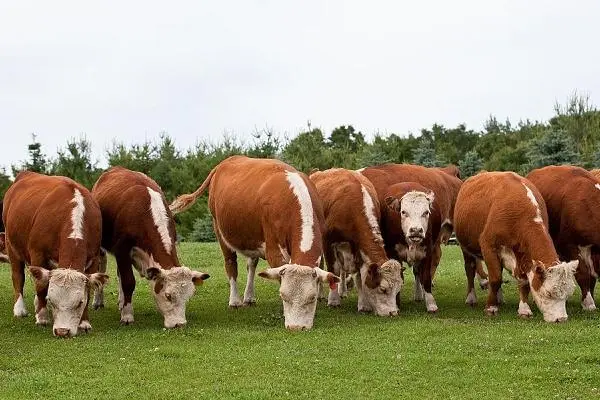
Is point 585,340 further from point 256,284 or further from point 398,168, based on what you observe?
point 256,284

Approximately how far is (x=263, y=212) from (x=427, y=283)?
3100 millimetres

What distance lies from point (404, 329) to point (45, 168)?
3059cm

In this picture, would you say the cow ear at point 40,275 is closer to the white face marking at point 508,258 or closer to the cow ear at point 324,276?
the cow ear at point 324,276

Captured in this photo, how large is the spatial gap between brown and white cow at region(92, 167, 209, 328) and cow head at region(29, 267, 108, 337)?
1.24 meters

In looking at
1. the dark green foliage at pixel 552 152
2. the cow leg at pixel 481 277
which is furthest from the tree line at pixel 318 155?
the cow leg at pixel 481 277

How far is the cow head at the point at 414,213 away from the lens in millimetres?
13945

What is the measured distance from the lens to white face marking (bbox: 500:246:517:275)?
1326 cm

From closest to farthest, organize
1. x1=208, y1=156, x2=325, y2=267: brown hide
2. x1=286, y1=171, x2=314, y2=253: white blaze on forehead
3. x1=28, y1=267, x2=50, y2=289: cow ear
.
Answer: x1=28, y1=267, x2=50, y2=289: cow ear, x1=286, y1=171, x2=314, y2=253: white blaze on forehead, x1=208, y1=156, x2=325, y2=267: brown hide

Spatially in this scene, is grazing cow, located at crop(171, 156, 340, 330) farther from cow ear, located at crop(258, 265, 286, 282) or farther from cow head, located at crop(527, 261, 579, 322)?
cow head, located at crop(527, 261, 579, 322)

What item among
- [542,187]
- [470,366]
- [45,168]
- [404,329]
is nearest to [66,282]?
[404,329]

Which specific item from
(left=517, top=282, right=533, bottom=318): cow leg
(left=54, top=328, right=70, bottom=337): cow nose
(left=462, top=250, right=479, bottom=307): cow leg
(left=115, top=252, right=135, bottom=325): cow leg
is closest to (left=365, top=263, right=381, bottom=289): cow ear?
(left=517, top=282, right=533, bottom=318): cow leg

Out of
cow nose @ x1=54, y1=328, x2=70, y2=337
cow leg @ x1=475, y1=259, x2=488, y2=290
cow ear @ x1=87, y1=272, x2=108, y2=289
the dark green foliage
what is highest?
the dark green foliage

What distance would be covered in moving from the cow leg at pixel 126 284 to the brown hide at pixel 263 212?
198 centimetres

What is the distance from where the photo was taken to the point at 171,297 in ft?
42.4
